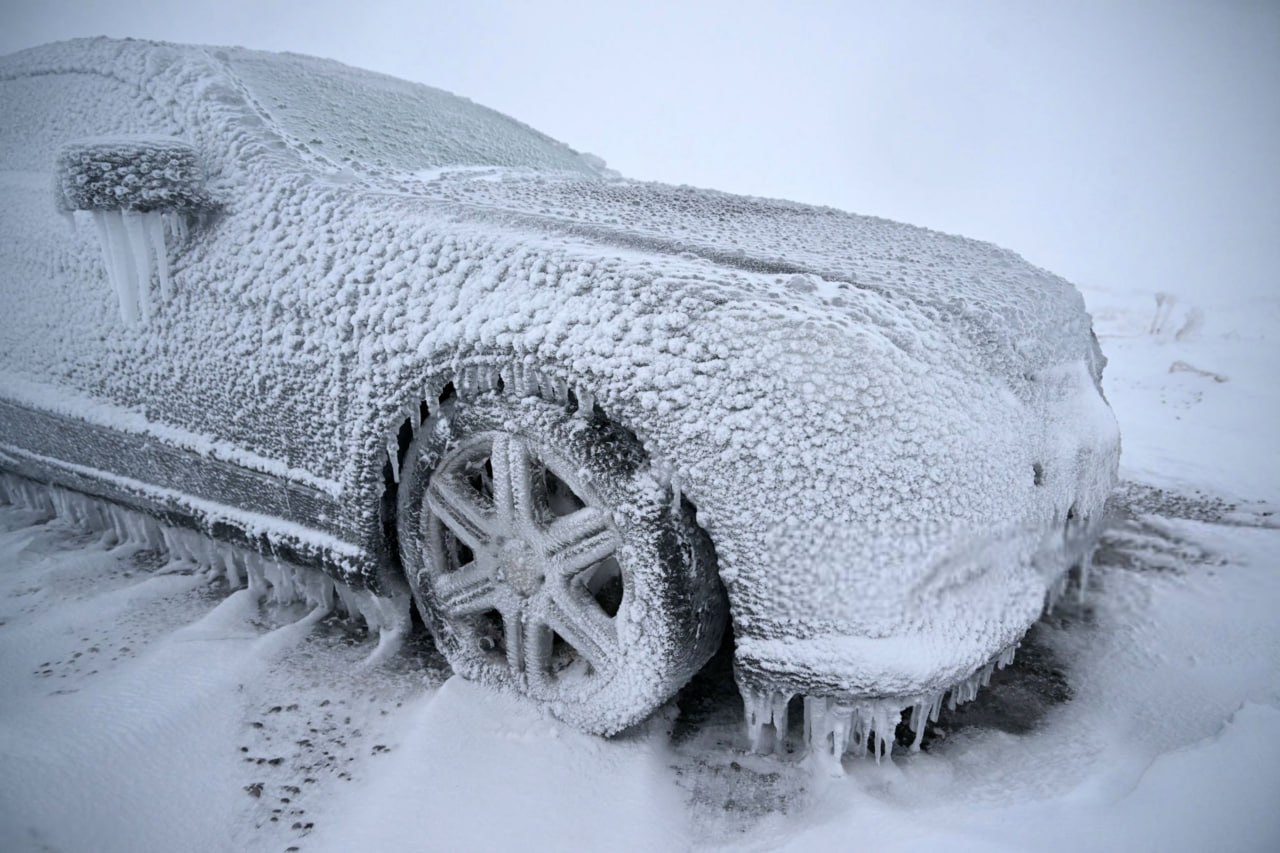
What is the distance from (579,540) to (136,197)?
1.31 meters

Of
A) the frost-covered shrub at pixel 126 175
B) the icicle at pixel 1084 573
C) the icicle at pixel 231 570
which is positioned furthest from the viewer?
the icicle at pixel 231 570

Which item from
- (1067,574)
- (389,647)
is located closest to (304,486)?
(389,647)

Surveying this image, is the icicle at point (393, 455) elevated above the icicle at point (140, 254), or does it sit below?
below

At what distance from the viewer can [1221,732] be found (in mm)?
1506

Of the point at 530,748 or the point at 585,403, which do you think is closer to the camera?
the point at 585,403

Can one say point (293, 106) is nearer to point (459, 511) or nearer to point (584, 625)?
point (459, 511)

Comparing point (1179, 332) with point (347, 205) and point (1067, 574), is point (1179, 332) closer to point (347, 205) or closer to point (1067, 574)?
point (1067, 574)

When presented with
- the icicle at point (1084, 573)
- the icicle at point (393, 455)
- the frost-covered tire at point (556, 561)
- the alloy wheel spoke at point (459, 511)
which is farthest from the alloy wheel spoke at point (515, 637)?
the icicle at point (1084, 573)

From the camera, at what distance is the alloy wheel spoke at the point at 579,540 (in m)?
1.46

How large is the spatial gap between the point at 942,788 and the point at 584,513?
2.87 ft

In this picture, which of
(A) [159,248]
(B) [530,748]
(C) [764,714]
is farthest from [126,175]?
(C) [764,714]

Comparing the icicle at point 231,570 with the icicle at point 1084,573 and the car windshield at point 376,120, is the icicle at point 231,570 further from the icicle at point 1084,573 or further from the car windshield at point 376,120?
the icicle at point 1084,573

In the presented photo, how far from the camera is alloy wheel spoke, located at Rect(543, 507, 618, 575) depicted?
146 centimetres

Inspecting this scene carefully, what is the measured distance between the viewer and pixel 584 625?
5.02 ft
